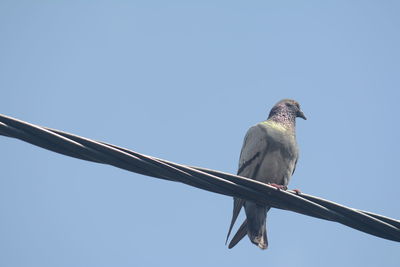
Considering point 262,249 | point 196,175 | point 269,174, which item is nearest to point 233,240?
point 262,249

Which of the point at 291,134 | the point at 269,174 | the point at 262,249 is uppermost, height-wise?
the point at 291,134

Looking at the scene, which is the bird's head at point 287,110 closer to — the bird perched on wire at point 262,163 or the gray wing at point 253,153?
the bird perched on wire at point 262,163

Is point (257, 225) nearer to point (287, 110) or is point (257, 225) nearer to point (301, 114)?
point (287, 110)

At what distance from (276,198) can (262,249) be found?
2706 mm

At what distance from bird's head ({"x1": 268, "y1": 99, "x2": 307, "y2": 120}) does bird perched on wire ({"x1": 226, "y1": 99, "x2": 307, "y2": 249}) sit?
0.89m

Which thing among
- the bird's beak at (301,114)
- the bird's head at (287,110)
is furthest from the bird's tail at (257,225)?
the bird's beak at (301,114)

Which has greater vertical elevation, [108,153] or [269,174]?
[269,174]

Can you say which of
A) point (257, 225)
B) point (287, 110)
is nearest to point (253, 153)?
point (257, 225)

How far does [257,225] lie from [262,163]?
2.70 feet

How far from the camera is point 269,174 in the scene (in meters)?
7.59

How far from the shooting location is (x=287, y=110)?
9367 mm

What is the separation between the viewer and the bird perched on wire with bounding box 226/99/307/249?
7219 mm

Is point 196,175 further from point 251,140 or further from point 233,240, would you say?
point 251,140

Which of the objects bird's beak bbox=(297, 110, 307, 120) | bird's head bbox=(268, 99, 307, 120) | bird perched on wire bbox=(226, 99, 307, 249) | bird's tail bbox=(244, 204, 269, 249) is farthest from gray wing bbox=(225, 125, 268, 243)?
bird's beak bbox=(297, 110, 307, 120)
